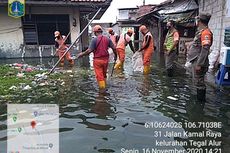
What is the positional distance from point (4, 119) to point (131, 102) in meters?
3.04

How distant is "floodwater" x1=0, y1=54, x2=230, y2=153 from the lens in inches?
179

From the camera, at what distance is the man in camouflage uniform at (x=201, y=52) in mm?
6078

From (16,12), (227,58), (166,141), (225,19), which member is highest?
(16,12)

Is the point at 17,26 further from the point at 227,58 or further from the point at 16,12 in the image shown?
the point at 227,58

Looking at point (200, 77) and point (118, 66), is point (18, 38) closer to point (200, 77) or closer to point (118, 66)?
point (118, 66)

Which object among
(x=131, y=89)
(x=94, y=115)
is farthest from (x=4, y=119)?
(x=131, y=89)

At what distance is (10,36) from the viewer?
55.9ft

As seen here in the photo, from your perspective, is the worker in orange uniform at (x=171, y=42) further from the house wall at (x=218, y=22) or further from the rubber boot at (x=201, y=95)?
the rubber boot at (x=201, y=95)

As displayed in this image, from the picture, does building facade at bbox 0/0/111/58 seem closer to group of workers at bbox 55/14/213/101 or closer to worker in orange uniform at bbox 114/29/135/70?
worker in orange uniform at bbox 114/29/135/70

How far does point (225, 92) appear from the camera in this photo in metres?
7.53

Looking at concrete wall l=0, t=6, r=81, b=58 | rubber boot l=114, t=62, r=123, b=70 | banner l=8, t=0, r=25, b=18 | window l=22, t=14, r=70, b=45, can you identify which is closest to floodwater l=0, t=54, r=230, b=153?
rubber boot l=114, t=62, r=123, b=70

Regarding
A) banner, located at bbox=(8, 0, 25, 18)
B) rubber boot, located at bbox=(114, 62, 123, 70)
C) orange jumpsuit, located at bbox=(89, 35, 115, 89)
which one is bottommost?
rubber boot, located at bbox=(114, 62, 123, 70)

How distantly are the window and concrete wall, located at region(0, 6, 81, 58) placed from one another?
305 mm

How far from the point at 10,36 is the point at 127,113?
531 inches
